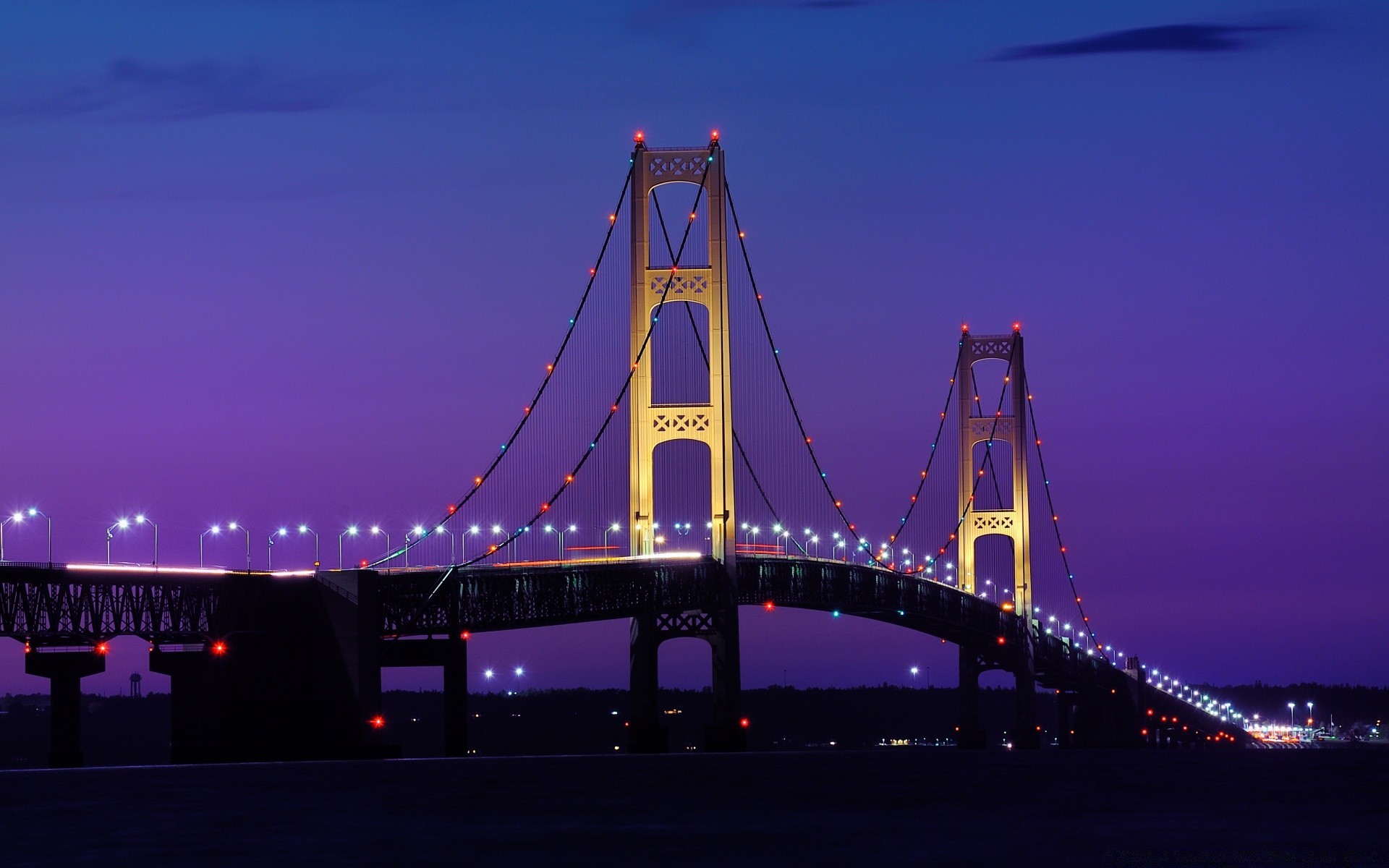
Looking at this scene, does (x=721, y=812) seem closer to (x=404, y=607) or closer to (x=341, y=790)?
(x=341, y=790)

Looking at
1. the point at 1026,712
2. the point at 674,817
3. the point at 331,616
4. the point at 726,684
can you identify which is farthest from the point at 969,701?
the point at 674,817

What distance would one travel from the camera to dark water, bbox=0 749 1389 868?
115 feet

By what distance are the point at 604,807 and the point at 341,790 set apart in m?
7.47

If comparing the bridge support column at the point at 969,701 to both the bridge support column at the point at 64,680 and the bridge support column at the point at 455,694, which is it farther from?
the bridge support column at the point at 64,680

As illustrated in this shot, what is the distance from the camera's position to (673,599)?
7988cm

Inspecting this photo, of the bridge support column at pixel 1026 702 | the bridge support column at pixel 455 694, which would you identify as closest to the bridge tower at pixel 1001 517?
the bridge support column at pixel 1026 702

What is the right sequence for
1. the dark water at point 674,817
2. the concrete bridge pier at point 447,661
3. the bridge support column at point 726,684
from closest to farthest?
the dark water at point 674,817 < the concrete bridge pier at point 447,661 < the bridge support column at point 726,684

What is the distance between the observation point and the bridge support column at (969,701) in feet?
396

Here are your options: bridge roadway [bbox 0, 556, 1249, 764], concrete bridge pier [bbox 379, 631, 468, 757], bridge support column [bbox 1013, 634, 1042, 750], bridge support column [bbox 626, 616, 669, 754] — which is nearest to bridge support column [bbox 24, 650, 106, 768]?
bridge roadway [bbox 0, 556, 1249, 764]

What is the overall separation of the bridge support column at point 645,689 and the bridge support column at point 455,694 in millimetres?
6069

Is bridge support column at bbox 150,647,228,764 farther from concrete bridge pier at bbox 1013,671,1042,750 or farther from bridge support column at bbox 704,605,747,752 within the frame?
concrete bridge pier at bbox 1013,671,1042,750

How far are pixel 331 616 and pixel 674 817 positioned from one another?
1018 inches

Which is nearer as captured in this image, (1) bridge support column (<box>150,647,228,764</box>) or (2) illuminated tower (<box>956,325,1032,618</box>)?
(1) bridge support column (<box>150,647,228,764</box>)

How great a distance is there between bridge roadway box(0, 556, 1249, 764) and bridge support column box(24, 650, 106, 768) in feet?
0.21
